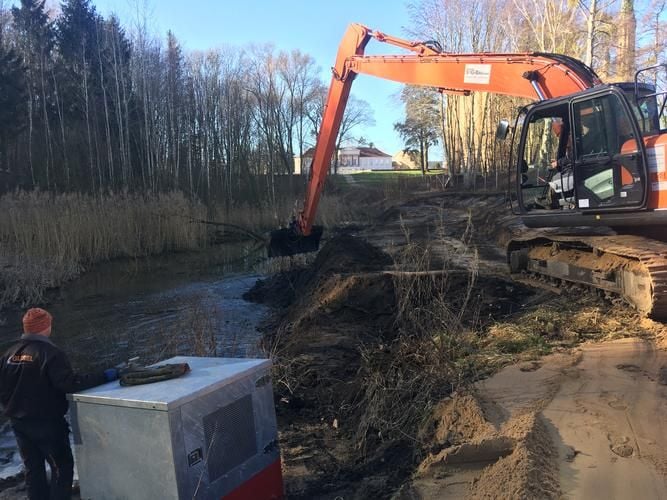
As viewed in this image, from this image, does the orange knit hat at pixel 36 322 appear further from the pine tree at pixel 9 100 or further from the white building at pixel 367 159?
the white building at pixel 367 159

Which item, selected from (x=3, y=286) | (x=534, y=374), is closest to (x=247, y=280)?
(x=3, y=286)

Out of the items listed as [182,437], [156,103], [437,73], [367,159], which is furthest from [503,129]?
[367,159]

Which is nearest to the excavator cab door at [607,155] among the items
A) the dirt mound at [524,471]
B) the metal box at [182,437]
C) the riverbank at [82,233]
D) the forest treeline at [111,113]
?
the dirt mound at [524,471]

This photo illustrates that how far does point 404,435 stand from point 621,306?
4263 millimetres

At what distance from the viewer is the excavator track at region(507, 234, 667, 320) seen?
20.3 feet

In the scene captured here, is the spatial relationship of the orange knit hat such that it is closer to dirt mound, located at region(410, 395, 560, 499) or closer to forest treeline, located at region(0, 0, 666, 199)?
dirt mound, located at region(410, 395, 560, 499)

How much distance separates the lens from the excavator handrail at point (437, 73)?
27.6 feet

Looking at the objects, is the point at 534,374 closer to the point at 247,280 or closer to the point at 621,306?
the point at 621,306

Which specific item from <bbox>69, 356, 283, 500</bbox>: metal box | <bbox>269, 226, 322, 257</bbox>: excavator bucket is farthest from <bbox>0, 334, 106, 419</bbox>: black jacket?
<bbox>269, 226, 322, 257</bbox>: excavator bucket

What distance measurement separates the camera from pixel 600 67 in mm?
24547

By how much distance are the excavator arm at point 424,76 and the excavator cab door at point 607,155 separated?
3.09 ft

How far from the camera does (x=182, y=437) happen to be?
2777mm

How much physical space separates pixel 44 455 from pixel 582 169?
682cm

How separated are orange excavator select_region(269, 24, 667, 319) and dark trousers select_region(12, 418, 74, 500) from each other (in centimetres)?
578
